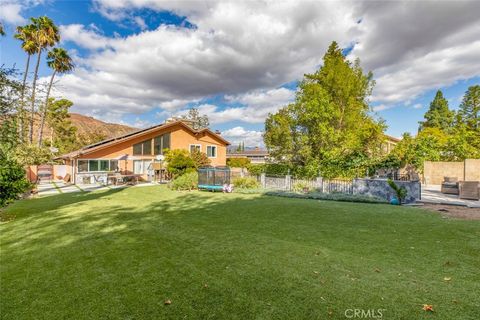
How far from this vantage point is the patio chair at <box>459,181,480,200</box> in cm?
1105

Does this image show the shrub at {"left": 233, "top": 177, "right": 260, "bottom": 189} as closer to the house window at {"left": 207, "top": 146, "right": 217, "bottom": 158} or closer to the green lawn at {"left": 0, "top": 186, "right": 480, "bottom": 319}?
the green lawn at {"left": 0, "top": 186, "right": 480, "bottom": 319}

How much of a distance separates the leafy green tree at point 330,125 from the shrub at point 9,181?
1571 centimetres

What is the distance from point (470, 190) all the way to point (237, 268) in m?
13.8

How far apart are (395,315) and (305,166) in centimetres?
1575

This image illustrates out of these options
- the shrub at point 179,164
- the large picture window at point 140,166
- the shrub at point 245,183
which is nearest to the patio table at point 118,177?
the large picture window at point 140,166

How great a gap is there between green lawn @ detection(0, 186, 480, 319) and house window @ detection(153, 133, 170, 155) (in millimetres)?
17234

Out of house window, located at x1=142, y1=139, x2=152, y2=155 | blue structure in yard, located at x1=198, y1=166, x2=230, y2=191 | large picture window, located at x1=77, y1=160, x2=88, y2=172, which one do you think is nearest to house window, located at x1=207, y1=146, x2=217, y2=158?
house window, located at x1=142, y1=139, x2=152, y2=155

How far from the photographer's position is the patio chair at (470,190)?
1105 centimetres

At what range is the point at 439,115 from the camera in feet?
132

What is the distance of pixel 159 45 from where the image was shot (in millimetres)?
17859

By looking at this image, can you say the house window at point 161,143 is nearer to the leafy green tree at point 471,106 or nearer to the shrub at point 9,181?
the shrub at point 9,181

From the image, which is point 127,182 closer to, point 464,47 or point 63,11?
point 63,11

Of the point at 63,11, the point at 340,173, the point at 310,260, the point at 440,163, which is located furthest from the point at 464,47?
the point at 63,11

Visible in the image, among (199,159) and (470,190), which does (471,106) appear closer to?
(470,190)
